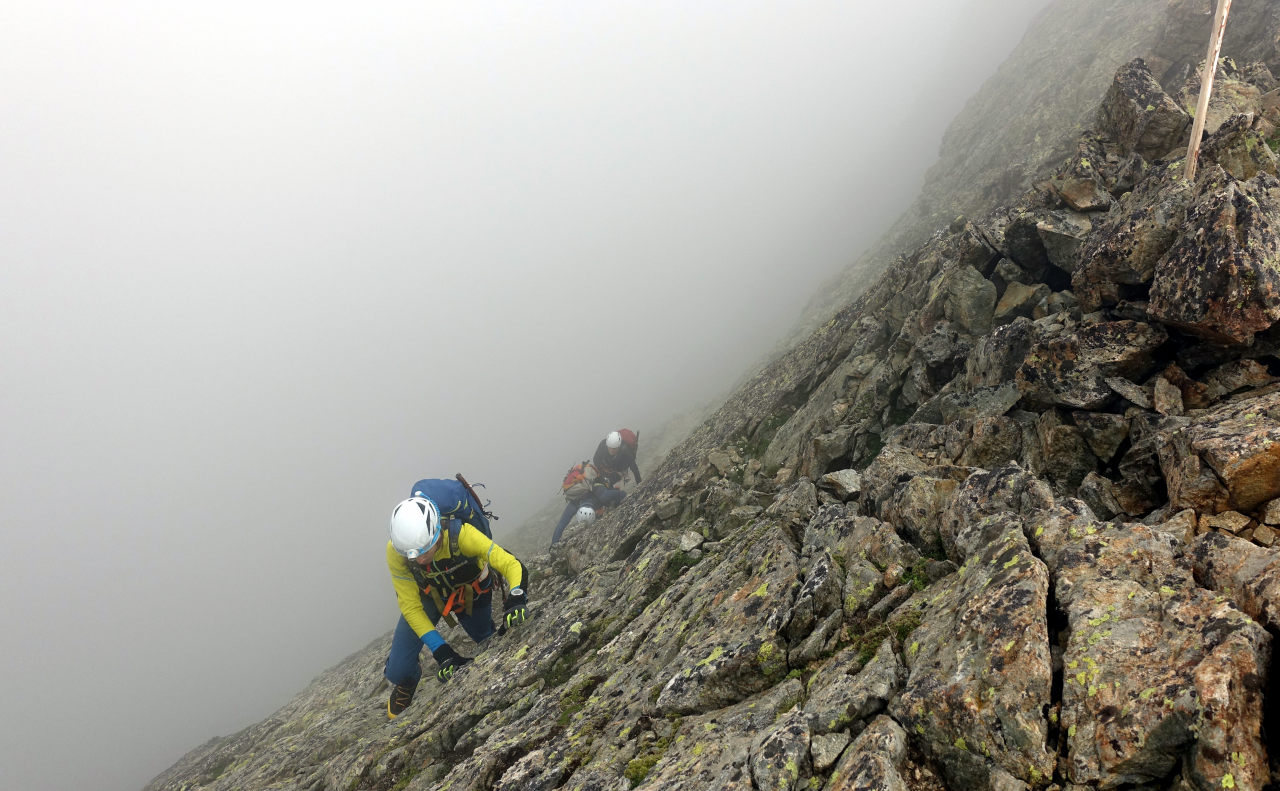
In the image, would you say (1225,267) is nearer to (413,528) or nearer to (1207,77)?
(1207,77)

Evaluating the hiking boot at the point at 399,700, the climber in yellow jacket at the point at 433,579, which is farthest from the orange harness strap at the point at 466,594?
the hiking boot at the point at 399,700

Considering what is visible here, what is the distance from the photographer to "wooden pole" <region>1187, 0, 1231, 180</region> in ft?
32.1

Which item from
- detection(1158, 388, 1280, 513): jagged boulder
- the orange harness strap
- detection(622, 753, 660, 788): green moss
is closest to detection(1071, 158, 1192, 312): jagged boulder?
detection(1158, 388, 1280, 513): jagged boulder

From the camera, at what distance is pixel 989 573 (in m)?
6.73

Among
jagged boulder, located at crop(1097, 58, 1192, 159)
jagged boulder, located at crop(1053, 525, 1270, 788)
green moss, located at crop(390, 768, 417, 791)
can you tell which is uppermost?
jagged boulder, located at crop(1097, 58, 1192, 159)

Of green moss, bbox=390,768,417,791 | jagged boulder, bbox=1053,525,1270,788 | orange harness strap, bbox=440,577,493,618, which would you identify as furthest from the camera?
orange harness strap, bbox=440,577,493,618

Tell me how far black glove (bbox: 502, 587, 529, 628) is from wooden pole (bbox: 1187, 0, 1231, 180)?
61.8 feet

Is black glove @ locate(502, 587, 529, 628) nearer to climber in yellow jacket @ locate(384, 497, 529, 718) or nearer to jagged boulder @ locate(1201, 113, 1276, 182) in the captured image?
climber in yellow jacket @ locate(384, 497, 529, 718)

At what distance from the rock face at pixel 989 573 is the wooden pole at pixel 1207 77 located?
1.71ft

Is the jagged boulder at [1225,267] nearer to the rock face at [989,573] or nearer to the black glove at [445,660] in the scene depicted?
the rock face at [989,573]

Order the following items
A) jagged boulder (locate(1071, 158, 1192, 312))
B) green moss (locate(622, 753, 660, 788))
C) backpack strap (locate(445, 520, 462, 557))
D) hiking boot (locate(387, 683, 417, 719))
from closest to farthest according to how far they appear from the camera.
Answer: green moss (locate(622, 753, 660, 788)) < jagged boulder (locate(1071, 158, 1192, 312)) < backpack strap (locate(445, 520, 462, 557)) < hiking boot (locate(387, 683, 417, 719))

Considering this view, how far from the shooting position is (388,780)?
40.8 feet

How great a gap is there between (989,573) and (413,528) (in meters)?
12.8

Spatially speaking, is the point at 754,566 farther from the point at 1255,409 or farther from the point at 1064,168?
the point at 1064,168
